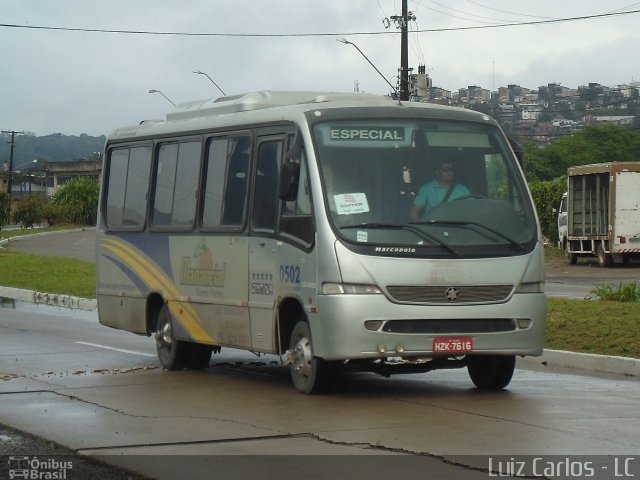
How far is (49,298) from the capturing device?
27969mm

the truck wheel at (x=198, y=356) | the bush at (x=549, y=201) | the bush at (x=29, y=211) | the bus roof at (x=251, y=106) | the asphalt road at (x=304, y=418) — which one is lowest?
the asphalt road at (x=304, y=418)

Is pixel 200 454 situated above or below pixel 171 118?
below

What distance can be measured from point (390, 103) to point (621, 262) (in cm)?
2758

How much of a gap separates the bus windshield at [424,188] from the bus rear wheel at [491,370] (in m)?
1.19

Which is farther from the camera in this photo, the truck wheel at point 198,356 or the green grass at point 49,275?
the green grass at point 49,275

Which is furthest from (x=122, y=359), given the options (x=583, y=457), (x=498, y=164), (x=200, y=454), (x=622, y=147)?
(x=622, y=147)

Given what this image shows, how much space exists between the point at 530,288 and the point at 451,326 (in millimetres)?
883

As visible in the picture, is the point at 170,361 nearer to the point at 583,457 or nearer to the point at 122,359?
the point at 122,359

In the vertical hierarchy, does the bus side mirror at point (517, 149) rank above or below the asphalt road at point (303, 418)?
above

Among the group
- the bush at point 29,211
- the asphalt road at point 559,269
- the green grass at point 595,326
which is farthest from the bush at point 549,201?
the bush at point 29,211

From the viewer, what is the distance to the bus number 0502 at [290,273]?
1210cm

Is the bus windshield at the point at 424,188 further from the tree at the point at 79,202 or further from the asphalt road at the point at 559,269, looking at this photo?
the tree at the point at 79,202

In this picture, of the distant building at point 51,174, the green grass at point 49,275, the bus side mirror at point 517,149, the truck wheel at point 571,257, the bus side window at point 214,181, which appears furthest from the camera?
the distant building at point 51,174

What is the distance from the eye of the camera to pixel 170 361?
586 inches
